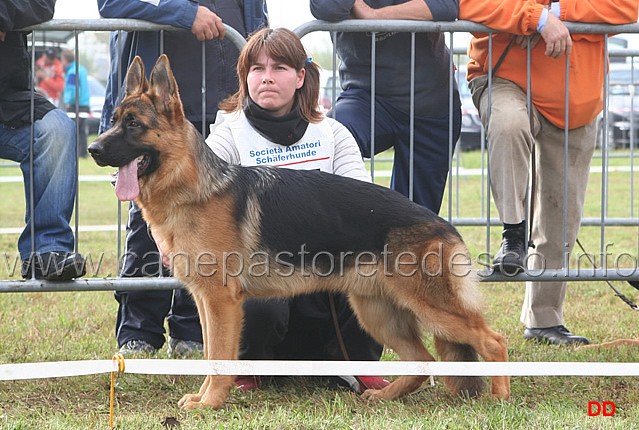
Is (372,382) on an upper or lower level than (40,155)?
lower

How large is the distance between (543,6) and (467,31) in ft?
1.36

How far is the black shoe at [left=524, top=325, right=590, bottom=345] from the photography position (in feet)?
18.4

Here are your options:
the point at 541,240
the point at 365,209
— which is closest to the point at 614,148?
the point at 541,240

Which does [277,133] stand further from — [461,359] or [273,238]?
[461,359]

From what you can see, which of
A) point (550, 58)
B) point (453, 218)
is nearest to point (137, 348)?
point (550, 58)

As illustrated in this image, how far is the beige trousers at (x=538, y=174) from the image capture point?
486 cm

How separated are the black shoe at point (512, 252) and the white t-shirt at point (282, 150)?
891mm

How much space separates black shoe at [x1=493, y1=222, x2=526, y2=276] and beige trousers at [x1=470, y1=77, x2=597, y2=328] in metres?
0.05

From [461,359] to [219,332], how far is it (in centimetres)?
110

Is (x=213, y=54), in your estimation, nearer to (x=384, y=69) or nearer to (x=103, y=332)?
(x=384, y=69)

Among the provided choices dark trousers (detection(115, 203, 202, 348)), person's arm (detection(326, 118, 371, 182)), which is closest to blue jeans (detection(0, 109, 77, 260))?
dark trousers (detection(115, 203, 202, 348))

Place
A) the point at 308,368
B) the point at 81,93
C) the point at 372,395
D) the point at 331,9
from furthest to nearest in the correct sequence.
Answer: the point at 81,93 → the point at 331,9 → the point at 372,395 → the point at 308,368

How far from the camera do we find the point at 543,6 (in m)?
4.87

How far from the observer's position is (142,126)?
3889 mm
